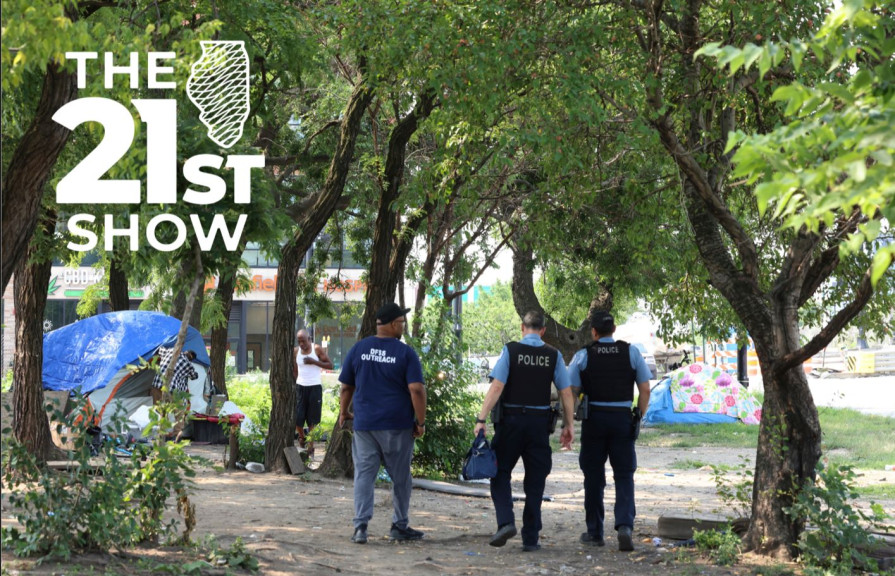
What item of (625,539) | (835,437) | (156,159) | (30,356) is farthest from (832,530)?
(835,437)

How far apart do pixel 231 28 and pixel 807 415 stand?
6621mm

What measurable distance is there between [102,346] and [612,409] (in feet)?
38.0

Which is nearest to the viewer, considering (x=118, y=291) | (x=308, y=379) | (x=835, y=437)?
(x=308, y=379)

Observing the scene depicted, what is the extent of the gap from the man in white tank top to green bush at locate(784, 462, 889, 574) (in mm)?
8115

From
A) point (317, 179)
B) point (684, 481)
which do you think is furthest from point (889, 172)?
point (317, 179)

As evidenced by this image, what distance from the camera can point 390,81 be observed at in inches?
419

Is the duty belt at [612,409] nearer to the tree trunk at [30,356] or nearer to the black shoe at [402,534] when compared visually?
the black shoe at [402,534]

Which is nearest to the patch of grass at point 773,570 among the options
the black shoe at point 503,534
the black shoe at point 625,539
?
the black shoe at point 625,539

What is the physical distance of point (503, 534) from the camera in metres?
8.08

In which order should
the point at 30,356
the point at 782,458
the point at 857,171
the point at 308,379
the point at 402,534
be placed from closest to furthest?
the point at 857,171 → the point at 782,458 → the point at 402,534 → the point at 30,356 → the point at 308,379

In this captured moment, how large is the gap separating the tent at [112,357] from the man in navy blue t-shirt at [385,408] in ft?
31.1

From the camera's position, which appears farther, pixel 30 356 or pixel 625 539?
pixel 30 356

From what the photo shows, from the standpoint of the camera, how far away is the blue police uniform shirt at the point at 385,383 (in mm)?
8102

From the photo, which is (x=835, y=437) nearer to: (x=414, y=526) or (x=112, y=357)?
(x=414, y=526)
